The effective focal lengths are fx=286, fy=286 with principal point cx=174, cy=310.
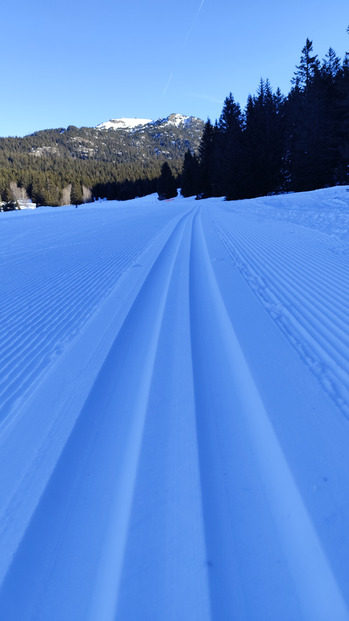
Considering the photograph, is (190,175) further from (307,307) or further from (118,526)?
(118,526)

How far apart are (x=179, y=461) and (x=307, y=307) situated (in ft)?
8.00

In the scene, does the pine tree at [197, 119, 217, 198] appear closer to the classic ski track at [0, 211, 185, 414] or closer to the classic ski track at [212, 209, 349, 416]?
the classic ski track at [0, 211, 185, 414]

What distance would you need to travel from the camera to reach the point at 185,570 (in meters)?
1.19

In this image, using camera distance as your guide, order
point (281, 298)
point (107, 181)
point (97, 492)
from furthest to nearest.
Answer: point (107, 181) → point (281, 298) → point (97, 492)

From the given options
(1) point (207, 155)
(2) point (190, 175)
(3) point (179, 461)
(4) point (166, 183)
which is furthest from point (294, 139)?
(4) point (166, 183)

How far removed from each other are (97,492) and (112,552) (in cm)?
31

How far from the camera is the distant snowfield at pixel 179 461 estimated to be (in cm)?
114

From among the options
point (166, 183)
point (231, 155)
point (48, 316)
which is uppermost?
point (166, 183)

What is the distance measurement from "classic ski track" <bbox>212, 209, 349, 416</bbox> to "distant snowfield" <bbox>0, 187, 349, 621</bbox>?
25mm

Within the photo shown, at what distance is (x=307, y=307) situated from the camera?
3326 mm

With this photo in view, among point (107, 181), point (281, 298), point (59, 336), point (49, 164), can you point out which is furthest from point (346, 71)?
point (49, 164)

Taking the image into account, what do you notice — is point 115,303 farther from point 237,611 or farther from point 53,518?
point 237,611

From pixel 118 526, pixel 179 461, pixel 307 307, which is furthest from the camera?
pixel 307 307

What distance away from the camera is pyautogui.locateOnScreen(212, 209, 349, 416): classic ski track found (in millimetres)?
2299
